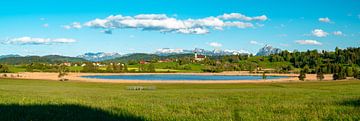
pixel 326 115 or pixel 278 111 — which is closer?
pixel 326 115

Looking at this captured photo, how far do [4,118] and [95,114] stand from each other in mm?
2985

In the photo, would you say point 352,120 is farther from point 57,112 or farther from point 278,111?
point 57,112

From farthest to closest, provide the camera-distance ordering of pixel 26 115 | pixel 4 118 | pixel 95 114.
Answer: pixel 95 114, pixel 26 115, pixel 4 118

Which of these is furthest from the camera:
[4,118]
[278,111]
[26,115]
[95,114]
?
[278,111]

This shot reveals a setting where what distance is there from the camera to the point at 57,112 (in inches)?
581

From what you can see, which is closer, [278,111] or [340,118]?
[340,118]

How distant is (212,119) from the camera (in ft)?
42.8

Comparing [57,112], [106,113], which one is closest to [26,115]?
[57,112]

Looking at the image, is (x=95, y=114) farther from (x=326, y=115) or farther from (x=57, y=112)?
(x=326, y=115)

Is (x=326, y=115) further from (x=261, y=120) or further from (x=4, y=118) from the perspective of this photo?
(x=4, y=118)

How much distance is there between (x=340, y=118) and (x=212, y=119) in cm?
411

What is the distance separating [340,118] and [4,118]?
10.5 metres

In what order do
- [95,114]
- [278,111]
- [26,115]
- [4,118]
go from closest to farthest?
1. [4,118]
2. [26,115]
3. [95,114]
4. [278,111]

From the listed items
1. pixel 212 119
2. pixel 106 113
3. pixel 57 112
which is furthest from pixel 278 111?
pixel 57 112
